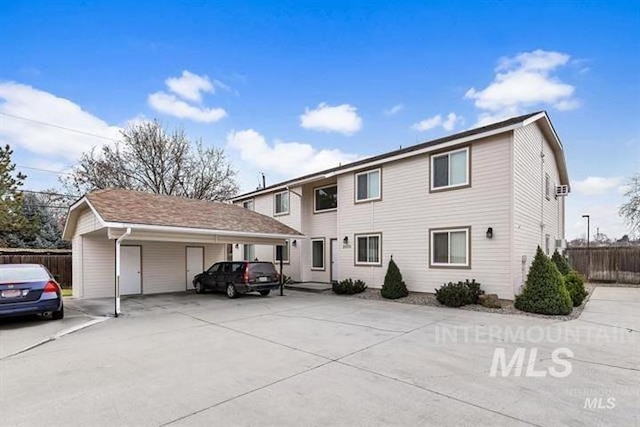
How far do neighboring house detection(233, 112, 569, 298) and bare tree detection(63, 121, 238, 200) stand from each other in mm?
13104

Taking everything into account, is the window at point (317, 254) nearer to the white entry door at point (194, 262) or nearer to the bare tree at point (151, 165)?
the white entry door at point (194, 262)

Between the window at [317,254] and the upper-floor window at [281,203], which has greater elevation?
the upper-floor window at [281,203]

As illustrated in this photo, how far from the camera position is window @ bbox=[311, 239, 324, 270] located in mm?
18109

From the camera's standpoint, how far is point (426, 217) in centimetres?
1302

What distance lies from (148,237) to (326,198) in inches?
355

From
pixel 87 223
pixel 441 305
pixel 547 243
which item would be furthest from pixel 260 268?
pixel 547 243

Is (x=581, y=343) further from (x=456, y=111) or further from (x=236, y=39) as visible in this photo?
(x=236, y=39)

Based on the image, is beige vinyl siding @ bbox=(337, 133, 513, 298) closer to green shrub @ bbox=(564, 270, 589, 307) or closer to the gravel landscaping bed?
the gravel landscaping bed

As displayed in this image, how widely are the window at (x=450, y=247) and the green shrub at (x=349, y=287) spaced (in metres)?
3.09

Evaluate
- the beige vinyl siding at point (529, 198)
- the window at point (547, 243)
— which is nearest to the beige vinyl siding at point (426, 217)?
the beige vinyl siding at point (529, 198)

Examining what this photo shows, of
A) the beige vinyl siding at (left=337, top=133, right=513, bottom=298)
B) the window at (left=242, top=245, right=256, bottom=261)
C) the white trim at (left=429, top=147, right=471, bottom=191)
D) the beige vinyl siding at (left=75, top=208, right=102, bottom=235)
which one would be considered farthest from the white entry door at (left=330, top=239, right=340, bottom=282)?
the beige vinyl siding at (left=75, top=208, right=102, bottom=235)

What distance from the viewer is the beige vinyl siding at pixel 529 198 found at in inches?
440

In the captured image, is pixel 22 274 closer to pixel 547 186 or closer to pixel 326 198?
pixel 326 198

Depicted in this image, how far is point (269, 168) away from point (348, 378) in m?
33.1
